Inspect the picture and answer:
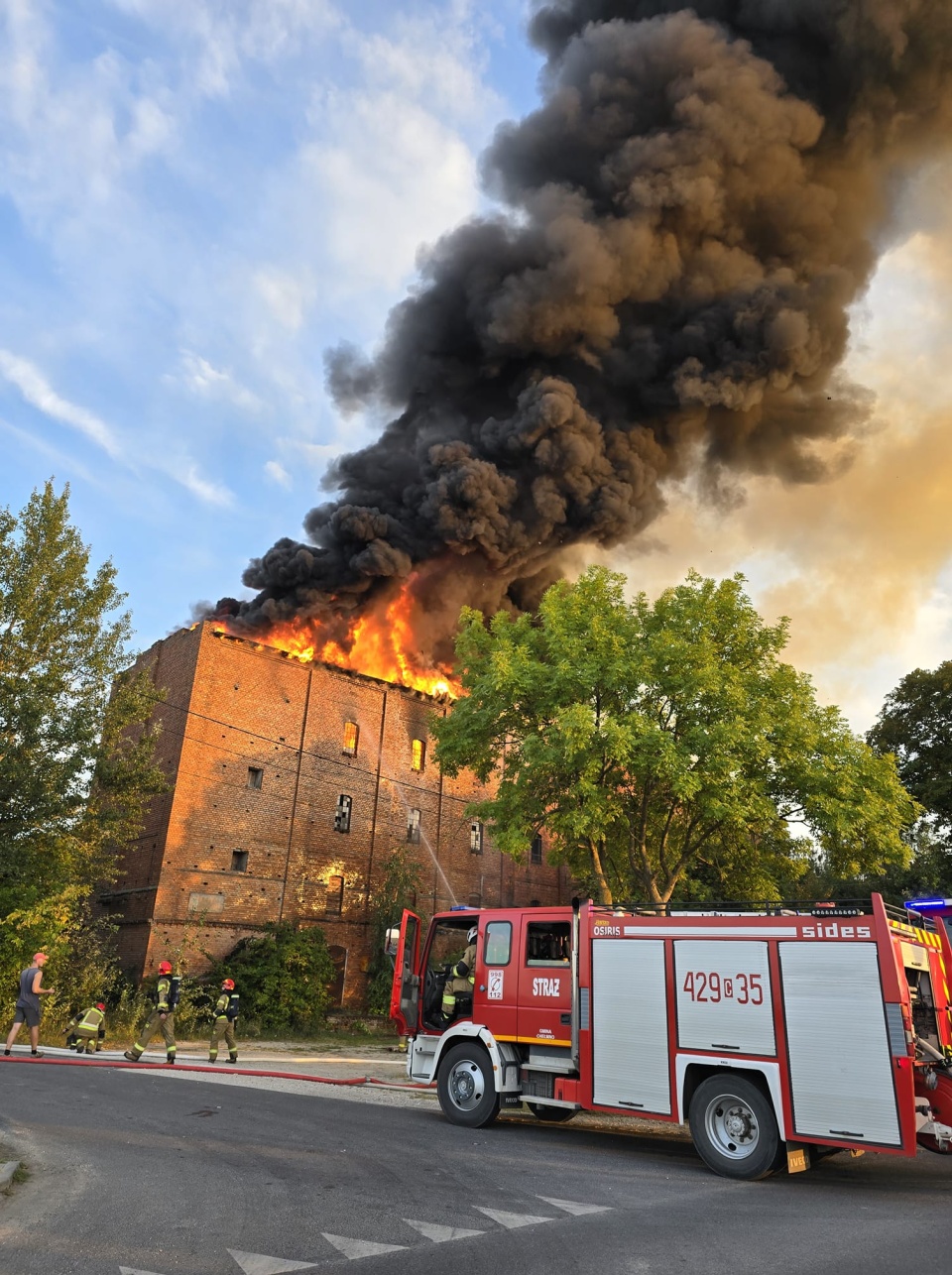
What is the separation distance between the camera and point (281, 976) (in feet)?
71.7

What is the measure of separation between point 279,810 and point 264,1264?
2107cm

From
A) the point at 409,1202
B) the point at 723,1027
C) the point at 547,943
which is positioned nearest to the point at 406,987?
the point at 547,943

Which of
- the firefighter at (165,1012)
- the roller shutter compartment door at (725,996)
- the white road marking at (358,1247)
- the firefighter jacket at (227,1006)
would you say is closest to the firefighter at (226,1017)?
the firefighter jacket at (227,1006)

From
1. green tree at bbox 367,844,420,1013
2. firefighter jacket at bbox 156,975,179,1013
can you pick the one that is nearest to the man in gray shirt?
firefighter jacket at bbox 156,975,179,1013

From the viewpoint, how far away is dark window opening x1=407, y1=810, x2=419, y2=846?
92.2 ft

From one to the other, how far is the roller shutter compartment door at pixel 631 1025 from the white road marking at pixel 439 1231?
9.95ft

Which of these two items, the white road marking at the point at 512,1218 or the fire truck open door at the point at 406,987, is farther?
the fire truck open door at the point at 406,987

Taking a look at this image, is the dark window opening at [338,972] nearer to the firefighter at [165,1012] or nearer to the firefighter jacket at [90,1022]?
the firefighter jacket at [90,1022]

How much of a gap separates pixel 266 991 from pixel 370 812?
6850 mm

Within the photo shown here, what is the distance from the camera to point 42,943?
16141mm

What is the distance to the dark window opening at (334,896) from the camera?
25266 millimetres

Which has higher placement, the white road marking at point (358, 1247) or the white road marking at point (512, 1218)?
the white road marking at point (358, 1247)

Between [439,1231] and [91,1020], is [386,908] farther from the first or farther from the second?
[439,1231]

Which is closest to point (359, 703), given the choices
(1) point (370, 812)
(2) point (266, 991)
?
(1) point (370, 812)
